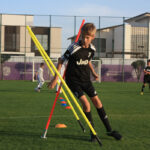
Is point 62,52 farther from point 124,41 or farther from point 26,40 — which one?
point 124,41

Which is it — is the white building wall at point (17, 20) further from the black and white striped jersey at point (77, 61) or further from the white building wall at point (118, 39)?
the black and white striped jersey at point (77, 61)

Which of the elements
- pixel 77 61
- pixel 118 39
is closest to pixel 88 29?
pixel 77 61

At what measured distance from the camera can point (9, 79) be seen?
32.9 metres

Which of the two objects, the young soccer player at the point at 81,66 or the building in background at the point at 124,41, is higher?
the building in background at the point at 124,41

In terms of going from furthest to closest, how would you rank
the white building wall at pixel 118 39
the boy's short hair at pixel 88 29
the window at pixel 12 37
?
the white building wall at pixel 118 39, the window at pixel 12 37, the boy's short hair at pixel 88 29

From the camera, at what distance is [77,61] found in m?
4.89

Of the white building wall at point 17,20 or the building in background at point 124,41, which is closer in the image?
the white building wall at point 17,20

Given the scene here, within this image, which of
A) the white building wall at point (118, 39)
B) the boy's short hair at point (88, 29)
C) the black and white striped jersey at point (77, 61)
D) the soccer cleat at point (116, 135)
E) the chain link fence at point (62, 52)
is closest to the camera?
the boy's short hair at point (88, 29)

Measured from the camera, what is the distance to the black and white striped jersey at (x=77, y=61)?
484 centimetres

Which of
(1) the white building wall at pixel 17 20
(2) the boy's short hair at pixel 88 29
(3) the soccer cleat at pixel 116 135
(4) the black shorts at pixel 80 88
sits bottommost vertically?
(3) the soccer cleat at pixel 116 135

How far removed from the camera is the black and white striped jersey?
484 cm

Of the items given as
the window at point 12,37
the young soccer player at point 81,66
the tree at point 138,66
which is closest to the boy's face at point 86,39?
the young soccer player at point 81,66

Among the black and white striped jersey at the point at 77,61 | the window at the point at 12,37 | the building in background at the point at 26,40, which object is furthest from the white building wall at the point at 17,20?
the black and white striped jersey at the point at 77,61

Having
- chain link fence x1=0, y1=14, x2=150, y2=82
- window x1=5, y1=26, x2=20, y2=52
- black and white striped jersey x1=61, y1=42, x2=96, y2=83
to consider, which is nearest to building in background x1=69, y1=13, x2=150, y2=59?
chain link fence x1=0, y1=14, x2=150, y2=82
